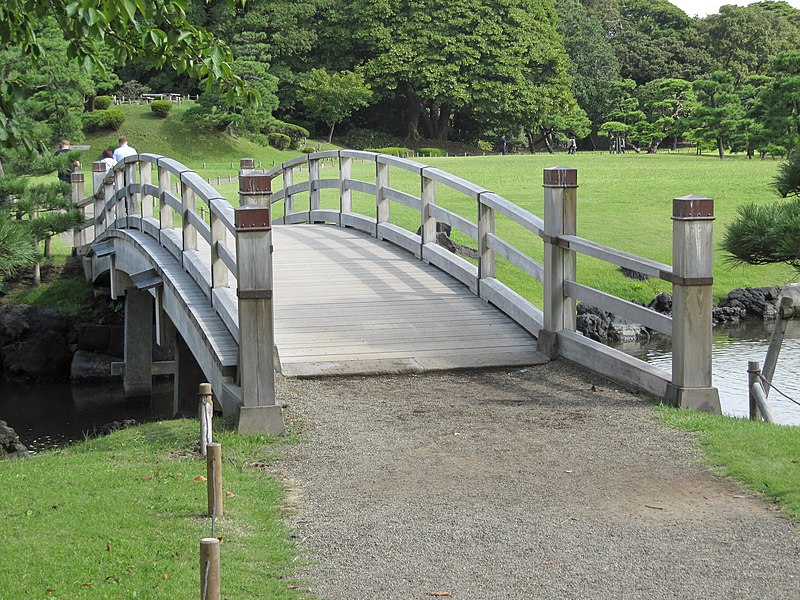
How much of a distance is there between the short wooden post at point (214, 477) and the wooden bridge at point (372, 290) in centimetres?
201

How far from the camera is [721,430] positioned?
741 centimetres

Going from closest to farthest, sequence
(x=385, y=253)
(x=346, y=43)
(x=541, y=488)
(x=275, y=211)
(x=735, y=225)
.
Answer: (x=541, y=488), (x=735, y=225), (x=385, y=253), (x=275, y=211), (x=346, y=43)

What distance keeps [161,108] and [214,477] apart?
5342cm

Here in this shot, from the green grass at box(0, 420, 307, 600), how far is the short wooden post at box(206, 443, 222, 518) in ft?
0.32

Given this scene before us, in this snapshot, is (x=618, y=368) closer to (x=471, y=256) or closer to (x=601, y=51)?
(x=471, y=256)

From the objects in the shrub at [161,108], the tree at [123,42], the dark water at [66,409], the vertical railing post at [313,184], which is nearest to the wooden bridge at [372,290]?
the vertical railing post at [313,184]

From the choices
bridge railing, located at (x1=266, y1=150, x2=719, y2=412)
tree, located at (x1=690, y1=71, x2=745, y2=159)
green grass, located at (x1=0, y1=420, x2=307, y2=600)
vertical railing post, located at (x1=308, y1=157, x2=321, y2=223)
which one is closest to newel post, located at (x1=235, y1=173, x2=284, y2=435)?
green grass, located at (x1=0, y1=420, x2=307, y2=600)

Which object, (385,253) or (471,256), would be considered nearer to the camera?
(385,253)

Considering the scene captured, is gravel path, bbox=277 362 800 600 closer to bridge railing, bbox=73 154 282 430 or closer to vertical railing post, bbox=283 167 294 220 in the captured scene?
bridge railing, bbox=73 154 282 430

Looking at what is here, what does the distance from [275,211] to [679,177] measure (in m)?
15.2

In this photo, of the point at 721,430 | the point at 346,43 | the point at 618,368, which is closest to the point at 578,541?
the point at 721,430

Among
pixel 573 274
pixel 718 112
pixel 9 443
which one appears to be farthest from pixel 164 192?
pixel 718 112

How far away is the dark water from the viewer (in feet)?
55.1

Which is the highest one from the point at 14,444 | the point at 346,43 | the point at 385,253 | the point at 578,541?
the point at 346,43
